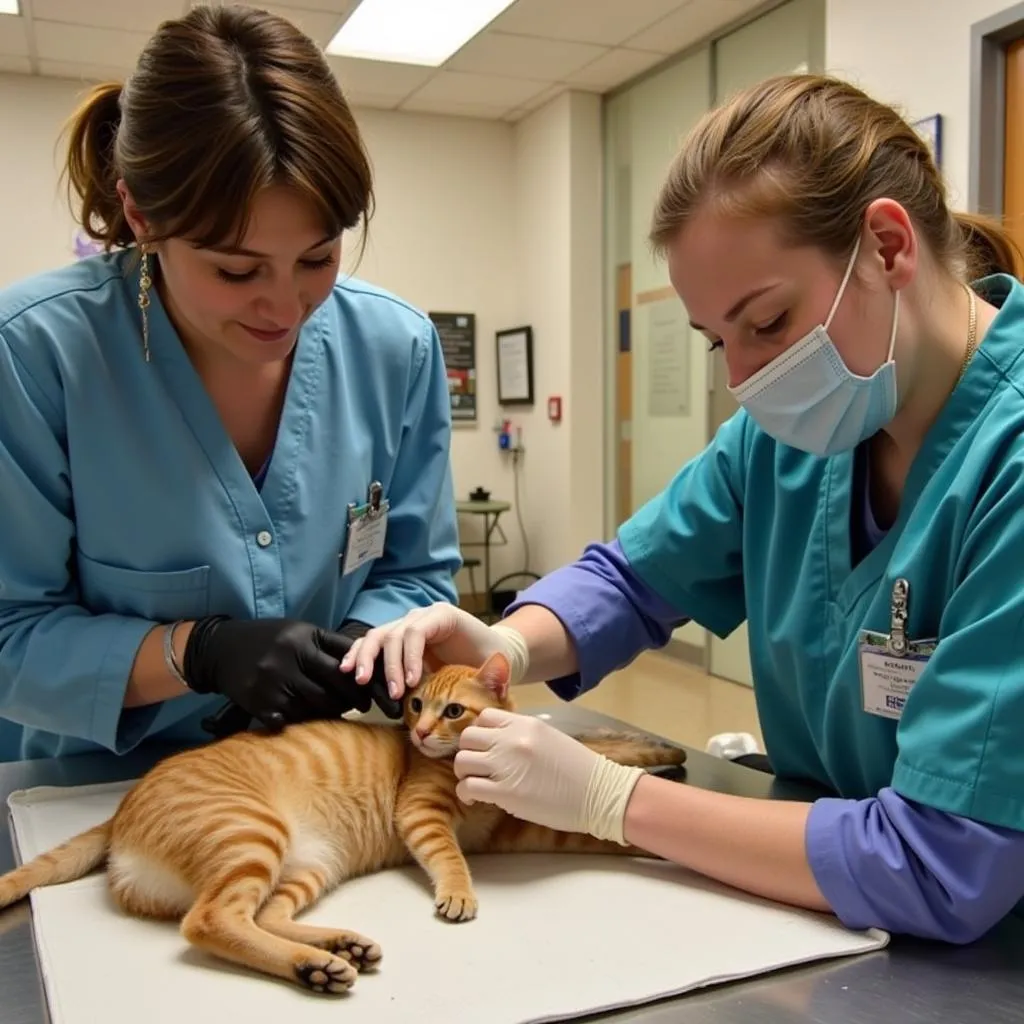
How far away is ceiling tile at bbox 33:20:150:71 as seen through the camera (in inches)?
176

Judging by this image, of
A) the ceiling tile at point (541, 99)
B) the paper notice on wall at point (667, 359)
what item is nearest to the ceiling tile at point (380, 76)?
the ceiling tile at point (541, 99)

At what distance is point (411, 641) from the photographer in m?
1.30

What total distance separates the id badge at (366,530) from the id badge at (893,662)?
0.71 m

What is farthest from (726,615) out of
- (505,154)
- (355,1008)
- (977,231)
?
(505,154)

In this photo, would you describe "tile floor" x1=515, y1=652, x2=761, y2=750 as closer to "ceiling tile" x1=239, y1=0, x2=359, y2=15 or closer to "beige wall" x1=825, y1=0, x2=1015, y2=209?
"beige wall" x1=825, y1=0, x2=1015, y2=209

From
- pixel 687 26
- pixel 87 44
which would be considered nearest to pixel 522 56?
pixel 687 26

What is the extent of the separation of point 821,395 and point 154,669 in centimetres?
86

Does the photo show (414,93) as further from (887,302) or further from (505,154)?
(887,302)

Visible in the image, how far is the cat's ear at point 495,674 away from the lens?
1.29 m

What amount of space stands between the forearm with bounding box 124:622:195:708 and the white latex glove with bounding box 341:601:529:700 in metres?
0.21

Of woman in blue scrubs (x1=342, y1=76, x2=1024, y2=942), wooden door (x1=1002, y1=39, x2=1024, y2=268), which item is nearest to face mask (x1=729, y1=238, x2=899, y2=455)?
woman in blue scrubs (x1=342, y1=76, x2=1024, y2=942)

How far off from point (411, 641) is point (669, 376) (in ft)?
12.7

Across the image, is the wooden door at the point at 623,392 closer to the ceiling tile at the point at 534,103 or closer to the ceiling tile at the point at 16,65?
the ceiling tile at the point at 534,103

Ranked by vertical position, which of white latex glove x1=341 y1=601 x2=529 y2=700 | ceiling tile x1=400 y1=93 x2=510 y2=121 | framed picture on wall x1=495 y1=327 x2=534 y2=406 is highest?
ceiling tile x1=400 y1=93 x2=510 y2=121
